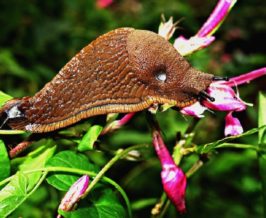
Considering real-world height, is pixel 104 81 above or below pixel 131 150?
above

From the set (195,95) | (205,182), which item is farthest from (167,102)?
(205,182)

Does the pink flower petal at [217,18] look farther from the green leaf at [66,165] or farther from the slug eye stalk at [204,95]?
the green leaf at [66,165]

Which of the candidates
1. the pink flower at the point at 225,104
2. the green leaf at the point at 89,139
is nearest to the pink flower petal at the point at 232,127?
the pink flower at the point at 225,104

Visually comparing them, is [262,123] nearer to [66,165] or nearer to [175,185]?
[175,185]

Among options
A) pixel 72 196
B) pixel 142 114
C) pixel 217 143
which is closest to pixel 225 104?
pixel 217 143

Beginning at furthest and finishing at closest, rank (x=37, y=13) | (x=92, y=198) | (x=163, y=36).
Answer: (x=37, y=13) < (x=163, y=36) < (x=92, y=198)

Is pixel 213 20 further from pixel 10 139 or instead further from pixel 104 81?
pixel 10 139
